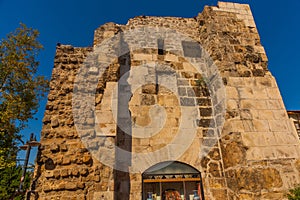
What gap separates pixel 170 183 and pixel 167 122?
1.14m

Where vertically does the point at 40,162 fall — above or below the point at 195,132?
below

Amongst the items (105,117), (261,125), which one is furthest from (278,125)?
(105,117)

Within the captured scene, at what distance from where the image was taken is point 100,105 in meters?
3.35

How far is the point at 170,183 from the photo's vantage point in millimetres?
3418

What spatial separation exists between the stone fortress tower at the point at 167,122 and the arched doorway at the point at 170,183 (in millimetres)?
17

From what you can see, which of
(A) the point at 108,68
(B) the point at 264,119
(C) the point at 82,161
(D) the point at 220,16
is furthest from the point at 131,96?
(D) the point at 220,16

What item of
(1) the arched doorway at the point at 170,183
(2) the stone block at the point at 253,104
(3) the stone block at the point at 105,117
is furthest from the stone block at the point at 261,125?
(3) the stone block at the point at 105,117

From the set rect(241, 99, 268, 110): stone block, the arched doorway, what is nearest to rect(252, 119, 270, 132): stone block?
rect(241, 99, 268, 110): stone block

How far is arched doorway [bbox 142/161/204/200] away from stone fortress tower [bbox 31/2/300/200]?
0.02 meters

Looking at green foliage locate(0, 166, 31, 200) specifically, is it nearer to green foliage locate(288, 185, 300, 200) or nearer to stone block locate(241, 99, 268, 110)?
stone block locate(241, 99, 268, 110)

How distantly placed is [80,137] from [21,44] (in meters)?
8.43

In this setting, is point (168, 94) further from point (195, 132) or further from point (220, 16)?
point (220, 16)

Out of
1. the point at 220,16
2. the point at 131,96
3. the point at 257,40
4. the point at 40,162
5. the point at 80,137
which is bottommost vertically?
the point at 40,162

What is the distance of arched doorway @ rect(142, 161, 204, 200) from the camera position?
132 inches
